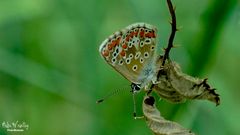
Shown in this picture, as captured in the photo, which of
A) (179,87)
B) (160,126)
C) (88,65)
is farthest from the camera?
(88,65)

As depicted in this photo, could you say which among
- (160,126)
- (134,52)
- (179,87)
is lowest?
(160,126)

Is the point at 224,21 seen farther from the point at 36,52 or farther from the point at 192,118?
the point at 36,52

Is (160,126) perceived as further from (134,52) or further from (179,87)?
(134,52)

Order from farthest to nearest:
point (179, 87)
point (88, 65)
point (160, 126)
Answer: point (88, 65), point (179, 87), point (160, 126)

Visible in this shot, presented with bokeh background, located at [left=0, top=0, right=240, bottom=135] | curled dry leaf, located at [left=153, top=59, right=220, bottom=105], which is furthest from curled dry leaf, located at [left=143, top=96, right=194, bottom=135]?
bokeh background, located at [left=0, top=0, right=240, bottom=135]

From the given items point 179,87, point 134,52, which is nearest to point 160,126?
point 179,87

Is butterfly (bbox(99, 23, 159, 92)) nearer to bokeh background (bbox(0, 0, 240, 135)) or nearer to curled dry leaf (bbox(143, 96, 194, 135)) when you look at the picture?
curled dry leaf (bbox(143, 96, 194, 135))

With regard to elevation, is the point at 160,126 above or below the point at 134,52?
below

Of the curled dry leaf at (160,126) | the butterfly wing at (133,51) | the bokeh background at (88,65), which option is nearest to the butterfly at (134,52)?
the butterfly wing at (133,51)

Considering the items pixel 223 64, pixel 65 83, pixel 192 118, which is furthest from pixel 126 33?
pixel 223 64
